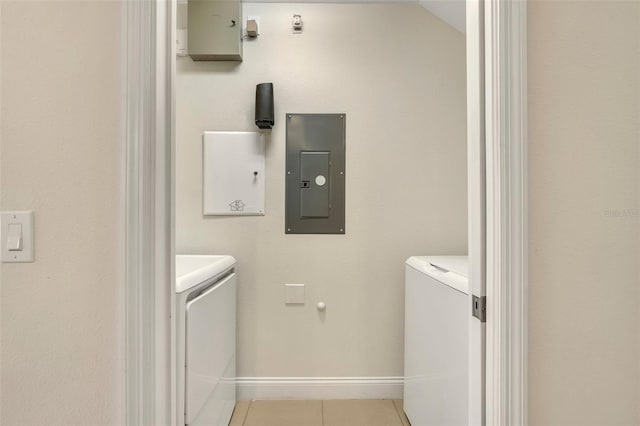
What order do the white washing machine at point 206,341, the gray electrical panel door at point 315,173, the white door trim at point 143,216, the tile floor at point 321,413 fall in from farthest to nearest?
the gray electrical panel door at point 315,173 < the tile floor at point 321,413 < the white washing machine at point 206,341 < the white door trim at point 143,216

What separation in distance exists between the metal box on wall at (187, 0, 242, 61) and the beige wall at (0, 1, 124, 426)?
1212 millimetres

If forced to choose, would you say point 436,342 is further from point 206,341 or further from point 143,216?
point 143,216

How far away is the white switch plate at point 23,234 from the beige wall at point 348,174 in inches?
48.3

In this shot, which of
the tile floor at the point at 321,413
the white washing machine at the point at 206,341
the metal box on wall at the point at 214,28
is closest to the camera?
the white washing machine at the point at 206,341

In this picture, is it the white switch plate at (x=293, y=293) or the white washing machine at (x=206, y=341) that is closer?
the white washing machine at (x=206, y=341)

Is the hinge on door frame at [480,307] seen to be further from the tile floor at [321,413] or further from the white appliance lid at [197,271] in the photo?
the tile floor at [321,413]

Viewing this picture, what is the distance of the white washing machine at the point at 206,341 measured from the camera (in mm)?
1089

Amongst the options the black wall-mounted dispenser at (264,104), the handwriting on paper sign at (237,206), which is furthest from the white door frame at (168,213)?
the handwriting on paper sign at (237,206)
